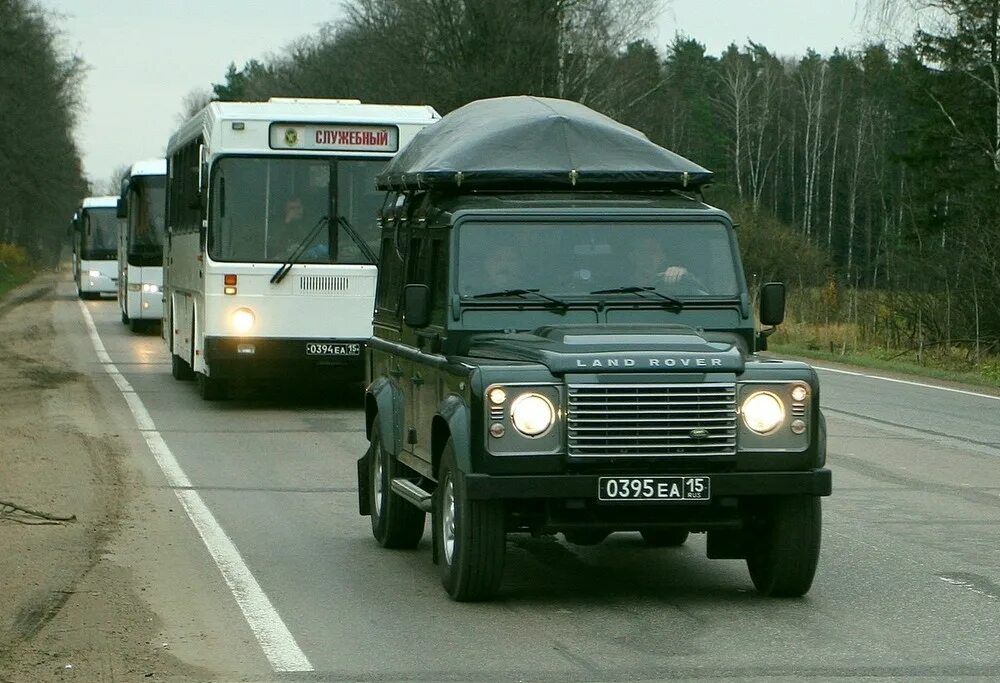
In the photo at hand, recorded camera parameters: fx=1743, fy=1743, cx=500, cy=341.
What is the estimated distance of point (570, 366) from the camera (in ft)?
24.8

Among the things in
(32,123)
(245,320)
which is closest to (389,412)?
(245,320)

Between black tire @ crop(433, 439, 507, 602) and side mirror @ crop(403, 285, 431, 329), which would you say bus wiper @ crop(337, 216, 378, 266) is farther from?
black tire @ crop(433, 439, 507, 602)

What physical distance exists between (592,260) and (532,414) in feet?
4.78

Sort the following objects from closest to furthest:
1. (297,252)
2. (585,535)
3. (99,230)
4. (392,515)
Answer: (585,535) < (392,515) < (297,252) < (99,230)

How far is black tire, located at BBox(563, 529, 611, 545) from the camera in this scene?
25.3ft

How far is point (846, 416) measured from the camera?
18594 millimetres

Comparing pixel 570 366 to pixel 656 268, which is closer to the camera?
pixel 570 366

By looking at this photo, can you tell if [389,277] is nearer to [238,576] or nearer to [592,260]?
[592,260]

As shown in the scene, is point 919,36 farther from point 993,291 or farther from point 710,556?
point 710,556

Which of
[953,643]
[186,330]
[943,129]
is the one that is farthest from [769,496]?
[943,129]

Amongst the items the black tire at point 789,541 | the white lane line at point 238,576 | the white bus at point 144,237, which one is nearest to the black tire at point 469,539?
the white lane line at point 238,576

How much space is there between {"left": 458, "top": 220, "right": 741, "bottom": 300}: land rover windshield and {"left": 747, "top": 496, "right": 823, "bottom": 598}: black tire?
1357mm

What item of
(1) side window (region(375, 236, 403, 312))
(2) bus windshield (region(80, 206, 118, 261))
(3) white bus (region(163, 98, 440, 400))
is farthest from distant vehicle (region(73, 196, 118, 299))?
(1) side window (region(375, 236, 403, 312))

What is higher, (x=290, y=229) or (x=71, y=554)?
(x=290, y=229)
